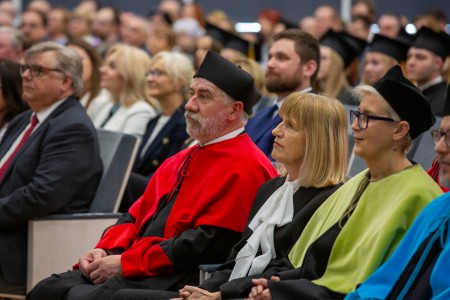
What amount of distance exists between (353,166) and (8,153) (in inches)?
87.6

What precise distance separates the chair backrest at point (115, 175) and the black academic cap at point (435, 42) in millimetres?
2735

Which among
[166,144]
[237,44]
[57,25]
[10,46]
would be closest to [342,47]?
[237,44]

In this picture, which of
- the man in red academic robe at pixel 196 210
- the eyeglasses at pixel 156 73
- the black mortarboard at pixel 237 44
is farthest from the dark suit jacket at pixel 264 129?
the black mortarboard at pixel 237 44

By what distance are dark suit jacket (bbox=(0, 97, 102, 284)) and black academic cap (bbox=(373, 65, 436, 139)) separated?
2.48 m

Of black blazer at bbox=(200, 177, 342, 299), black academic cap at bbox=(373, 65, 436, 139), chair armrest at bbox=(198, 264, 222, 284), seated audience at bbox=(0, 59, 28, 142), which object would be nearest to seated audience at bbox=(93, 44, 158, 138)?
seated audience at bbox=(0, 59, 28, 142)

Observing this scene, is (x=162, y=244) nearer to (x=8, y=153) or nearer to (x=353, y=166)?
(x=353, y=166)

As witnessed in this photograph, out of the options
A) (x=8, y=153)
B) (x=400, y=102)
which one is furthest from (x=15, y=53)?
(x=400, y=102)

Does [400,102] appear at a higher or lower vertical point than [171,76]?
higher

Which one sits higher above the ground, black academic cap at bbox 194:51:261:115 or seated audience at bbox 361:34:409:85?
black academic cap at bbox 194:51:261:115

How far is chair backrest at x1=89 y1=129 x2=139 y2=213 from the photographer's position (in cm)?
609

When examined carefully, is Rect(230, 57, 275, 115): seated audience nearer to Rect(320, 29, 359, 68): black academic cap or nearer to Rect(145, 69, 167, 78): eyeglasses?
Rect(145, 69, 167, 78): eyeglasses

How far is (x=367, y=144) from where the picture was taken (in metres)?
3.99

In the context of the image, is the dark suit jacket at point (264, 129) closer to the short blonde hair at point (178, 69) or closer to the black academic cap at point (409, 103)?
the short blonde hair at point (178, 69)

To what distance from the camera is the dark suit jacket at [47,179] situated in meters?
5.75
